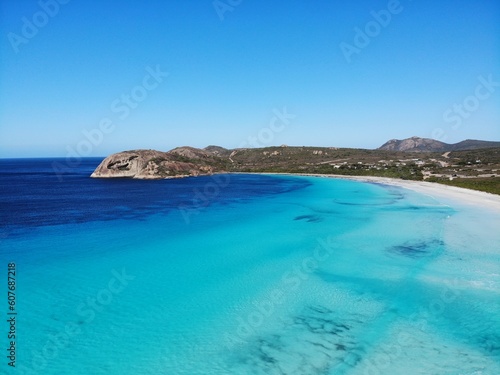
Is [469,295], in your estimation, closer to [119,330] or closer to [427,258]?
[427,258]

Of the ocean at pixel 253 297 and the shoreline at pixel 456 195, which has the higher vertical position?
the shoreline at pixel 456 195

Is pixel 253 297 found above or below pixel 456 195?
below

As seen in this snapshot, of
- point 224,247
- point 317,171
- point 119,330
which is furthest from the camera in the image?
point 317,171

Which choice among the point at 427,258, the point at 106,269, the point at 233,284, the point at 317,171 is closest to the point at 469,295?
the point at 427,258

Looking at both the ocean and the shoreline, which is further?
the shoreline

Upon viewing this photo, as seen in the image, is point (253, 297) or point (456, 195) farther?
point (456, 195)

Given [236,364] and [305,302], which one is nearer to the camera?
[236,364]

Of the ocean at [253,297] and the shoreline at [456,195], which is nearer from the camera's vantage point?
the ocean at [253,297]

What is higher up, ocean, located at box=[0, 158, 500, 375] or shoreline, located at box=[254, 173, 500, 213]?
shoreline, located at box=[254, 173, 500, 213]
